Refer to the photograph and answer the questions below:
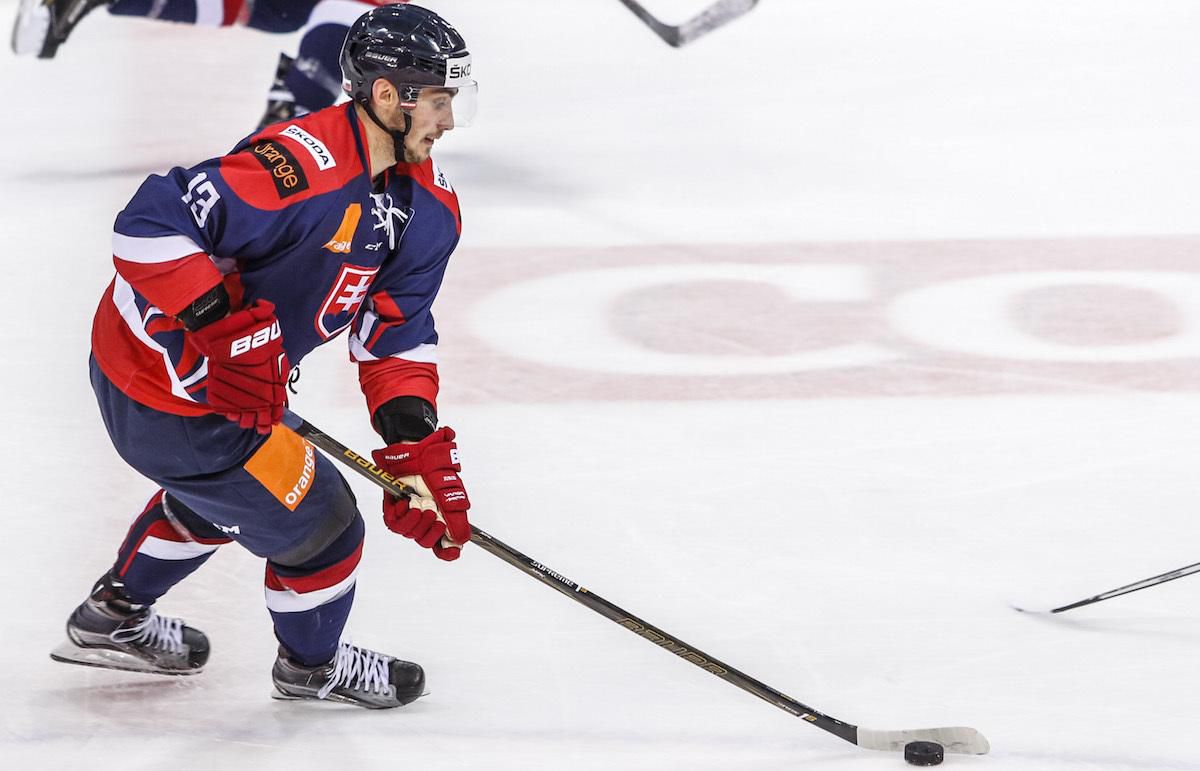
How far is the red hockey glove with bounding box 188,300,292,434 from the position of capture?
2.21 meters

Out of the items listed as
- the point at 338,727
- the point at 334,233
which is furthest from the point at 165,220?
the point at 338,727

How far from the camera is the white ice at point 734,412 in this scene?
2.64 m

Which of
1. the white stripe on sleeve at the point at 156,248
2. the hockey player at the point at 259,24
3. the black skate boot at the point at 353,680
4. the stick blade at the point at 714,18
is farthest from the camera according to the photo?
the stick blade at the point at 714,18

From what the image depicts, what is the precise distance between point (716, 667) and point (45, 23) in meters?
4.01

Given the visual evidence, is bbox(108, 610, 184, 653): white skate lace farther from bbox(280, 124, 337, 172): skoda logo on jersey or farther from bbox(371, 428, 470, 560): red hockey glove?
bbox(280, 124, 337, 172): skoda logo on jersey

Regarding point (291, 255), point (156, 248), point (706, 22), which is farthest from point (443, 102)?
point (706, 22)

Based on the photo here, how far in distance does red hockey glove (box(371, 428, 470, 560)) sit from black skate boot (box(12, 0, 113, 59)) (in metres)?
3.58

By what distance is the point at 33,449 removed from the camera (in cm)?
359

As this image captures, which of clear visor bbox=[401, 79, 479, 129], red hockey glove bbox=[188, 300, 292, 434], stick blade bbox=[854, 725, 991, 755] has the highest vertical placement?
clear visor bbox=[401, 79, 479, 129]

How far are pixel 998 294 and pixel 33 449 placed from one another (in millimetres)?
2529

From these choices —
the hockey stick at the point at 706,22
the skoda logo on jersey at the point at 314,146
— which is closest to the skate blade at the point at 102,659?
the skoda logo on jersey at the point at 314,146

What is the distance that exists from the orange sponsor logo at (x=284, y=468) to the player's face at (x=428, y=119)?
0.47 meters

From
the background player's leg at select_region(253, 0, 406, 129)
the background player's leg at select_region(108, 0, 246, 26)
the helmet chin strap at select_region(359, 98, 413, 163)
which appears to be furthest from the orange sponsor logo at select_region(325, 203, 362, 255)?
the background player's leg at select_region(108, 0, 246, 26)

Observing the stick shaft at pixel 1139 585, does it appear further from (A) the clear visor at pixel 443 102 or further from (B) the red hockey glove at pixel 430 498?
(A) the clear visor at pixel 443 102
